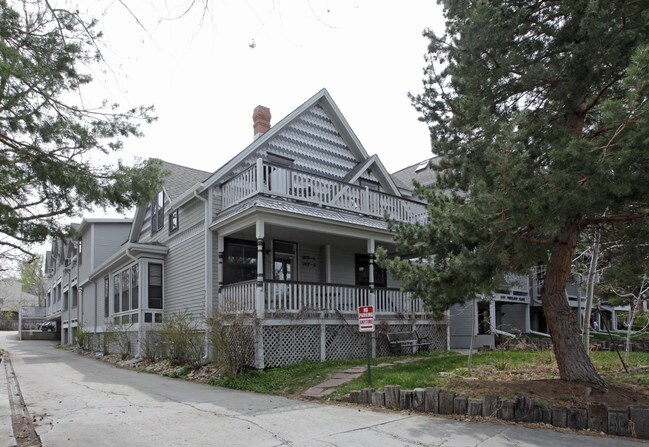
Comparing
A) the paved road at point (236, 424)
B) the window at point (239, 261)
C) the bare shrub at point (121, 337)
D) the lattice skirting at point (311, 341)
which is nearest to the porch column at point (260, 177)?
the window at point (239, 261)

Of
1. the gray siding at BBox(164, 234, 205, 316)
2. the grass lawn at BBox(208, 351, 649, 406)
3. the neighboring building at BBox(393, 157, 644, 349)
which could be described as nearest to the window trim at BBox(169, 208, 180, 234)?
the gray siding at BBox(164, 234, 205, 316)

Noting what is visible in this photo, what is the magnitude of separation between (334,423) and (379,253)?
3403mm

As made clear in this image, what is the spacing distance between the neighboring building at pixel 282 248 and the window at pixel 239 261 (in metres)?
0.03

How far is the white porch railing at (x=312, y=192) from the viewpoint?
13.9 metres

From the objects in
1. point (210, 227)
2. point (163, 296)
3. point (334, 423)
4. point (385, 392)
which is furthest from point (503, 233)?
point (163, 296)

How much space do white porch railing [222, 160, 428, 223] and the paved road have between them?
18.4 ft

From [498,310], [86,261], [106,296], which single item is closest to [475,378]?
[498,310]

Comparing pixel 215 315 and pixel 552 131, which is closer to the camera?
pixel 552 131

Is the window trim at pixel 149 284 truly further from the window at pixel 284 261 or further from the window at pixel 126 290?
the window at pixel 284 261

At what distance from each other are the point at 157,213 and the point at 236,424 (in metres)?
14.3

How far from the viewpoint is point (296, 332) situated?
14.0 metres

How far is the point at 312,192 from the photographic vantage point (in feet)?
49.3

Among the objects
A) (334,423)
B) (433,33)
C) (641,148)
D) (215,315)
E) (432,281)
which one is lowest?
(334,423)

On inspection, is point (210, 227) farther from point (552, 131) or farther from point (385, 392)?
point (552, 131)
